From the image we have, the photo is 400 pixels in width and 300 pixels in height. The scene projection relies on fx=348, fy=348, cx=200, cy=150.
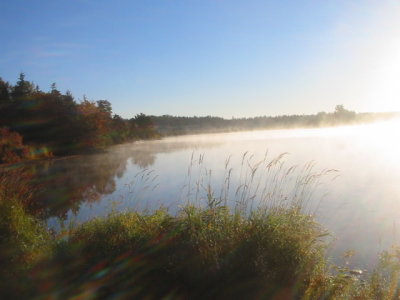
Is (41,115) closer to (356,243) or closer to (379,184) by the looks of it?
(379,184)

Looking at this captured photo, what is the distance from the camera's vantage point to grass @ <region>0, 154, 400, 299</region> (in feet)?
12.7

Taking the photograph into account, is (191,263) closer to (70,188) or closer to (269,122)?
(70,188)

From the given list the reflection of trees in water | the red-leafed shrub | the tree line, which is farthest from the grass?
the tree line

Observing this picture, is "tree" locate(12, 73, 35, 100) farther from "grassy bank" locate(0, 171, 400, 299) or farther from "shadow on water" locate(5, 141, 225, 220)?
"grassy bank" locate(0, 171, 400, 299)

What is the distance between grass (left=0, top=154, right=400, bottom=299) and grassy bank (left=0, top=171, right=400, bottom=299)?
0.01 m

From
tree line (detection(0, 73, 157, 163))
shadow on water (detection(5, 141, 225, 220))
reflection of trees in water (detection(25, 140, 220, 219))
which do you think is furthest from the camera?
tree line (detection(0, 73, 157, 163))

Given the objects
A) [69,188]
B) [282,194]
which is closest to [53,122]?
[69,188]

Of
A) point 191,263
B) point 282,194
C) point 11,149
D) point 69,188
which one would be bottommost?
point 69,188

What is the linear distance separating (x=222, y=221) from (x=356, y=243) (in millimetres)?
2859

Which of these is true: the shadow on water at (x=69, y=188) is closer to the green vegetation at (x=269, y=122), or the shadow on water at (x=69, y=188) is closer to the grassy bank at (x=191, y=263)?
the grassy bank at (x=191, y=263)

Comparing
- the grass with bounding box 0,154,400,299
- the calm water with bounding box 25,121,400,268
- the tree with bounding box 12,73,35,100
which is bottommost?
the calm water with bounding box 25,121,400,268

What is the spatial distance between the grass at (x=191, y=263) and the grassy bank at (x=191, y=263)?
0.5 inches

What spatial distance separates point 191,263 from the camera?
409 cm

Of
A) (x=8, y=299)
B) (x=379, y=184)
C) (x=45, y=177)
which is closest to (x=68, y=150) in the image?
(x=45, y=177)
